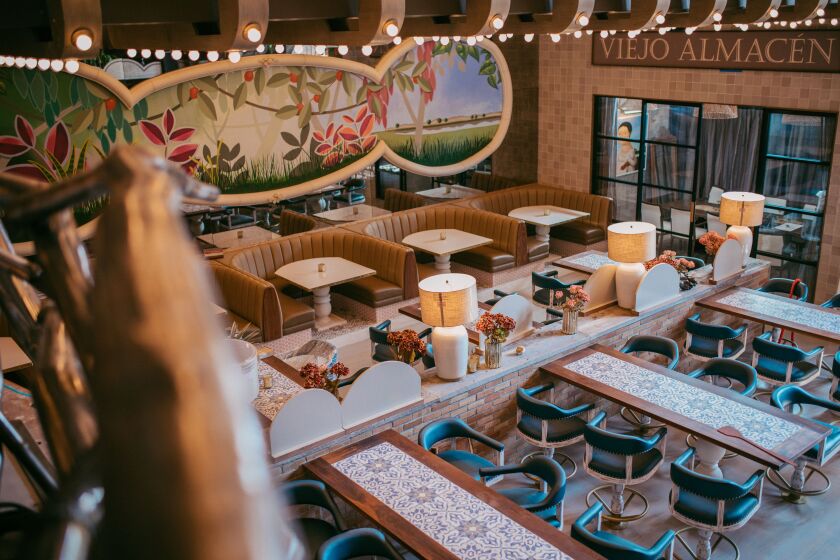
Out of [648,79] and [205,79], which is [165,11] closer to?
[205,79]

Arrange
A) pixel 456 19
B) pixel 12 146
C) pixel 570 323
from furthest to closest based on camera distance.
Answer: pixel 12 146 → pixel 570 323 → pixel 456 19

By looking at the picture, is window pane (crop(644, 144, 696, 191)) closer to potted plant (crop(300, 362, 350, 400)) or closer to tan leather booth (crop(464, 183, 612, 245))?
tan leather booth (crop(464, 183, 612, 245))

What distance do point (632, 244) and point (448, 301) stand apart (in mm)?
2433

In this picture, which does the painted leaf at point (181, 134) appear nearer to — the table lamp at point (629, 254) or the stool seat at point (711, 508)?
the table lamp at point (629, 254)

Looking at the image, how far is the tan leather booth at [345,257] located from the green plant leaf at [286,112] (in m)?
1.52

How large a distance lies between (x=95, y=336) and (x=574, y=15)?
478 cm

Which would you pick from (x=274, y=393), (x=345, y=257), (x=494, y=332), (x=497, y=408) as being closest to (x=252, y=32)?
(x=274, y=393)

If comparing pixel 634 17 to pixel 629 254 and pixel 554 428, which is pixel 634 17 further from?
pixel 554 428

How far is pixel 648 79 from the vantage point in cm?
1123

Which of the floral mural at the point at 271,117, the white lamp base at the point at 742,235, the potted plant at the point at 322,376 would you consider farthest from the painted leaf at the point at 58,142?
the white lamp base at the point at 742,235

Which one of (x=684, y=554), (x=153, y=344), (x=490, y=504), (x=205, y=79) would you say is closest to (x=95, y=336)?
(x=153, y=344)

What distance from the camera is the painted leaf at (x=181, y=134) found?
9.13m

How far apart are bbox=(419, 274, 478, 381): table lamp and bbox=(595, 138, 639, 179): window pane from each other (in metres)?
6.67

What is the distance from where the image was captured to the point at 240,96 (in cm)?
947
